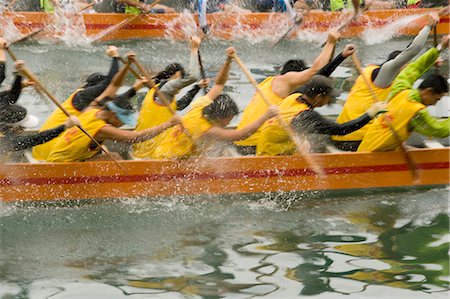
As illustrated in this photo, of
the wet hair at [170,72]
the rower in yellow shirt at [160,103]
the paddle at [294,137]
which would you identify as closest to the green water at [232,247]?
the paddle at [294,137]

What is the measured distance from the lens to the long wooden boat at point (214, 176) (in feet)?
30.9

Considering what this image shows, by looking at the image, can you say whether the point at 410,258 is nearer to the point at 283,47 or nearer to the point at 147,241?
the point at 147,241

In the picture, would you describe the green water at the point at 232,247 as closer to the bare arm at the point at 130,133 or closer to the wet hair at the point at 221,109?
the bare arm at the point at 130,133

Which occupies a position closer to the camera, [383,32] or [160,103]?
[160,103]

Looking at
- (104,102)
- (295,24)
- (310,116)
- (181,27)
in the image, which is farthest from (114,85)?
(295,24)

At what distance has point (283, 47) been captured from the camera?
1588 cm

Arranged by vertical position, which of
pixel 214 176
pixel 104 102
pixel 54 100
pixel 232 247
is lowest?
pixel 232 247

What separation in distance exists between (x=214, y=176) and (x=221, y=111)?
653 mm

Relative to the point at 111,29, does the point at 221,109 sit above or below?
below

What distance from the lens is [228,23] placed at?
52.9 feet

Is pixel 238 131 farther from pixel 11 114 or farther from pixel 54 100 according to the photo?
pixel 11 114

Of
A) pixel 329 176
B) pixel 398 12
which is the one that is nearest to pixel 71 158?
pixel 329 176

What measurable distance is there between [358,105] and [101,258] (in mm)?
3025

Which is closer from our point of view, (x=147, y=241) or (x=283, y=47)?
(x=147, y=241)
